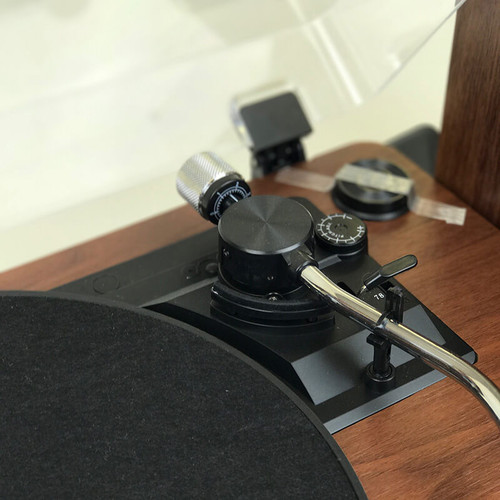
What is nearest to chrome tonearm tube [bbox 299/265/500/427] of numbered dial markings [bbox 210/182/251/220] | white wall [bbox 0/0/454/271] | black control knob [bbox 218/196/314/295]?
black control knob [bbox 218/196/314/295]

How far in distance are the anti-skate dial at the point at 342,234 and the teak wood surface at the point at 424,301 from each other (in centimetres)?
7

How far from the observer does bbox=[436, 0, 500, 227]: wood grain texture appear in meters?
0.73

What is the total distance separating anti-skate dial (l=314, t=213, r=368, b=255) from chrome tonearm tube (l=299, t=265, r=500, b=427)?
92mm

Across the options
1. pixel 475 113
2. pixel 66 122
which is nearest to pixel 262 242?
pixel 475 113

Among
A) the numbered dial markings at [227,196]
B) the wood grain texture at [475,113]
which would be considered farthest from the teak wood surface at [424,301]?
the numbered dial markings at [227,196]

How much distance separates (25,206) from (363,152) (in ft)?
1.40

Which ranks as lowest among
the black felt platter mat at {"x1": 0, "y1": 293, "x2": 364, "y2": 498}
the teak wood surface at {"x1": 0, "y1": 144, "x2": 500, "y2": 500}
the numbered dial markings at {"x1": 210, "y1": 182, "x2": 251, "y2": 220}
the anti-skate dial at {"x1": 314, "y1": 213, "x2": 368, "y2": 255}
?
the teak wood surface at {"x1": 0, "y1": 144, "x2": 500, "y2": 500}

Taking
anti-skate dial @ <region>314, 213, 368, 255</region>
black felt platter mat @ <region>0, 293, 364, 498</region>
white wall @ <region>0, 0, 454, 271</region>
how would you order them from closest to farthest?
1. black felt platter mat @ <region>0, 293, 364, 498</region>
2. anti-skate dial @ <region>314, 213, 368, 255</region>
3. white wall @ <region>0, 0, 454, 271</region>

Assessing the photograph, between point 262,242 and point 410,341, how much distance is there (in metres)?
0.14

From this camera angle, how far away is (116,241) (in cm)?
84

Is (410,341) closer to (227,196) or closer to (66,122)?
(227,196)

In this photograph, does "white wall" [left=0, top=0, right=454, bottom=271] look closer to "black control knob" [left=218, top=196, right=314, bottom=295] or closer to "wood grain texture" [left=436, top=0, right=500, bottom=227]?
"wood grain texture" [left=436, top=0, right=500, bottom=227]

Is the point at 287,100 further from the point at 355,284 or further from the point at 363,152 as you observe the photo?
the point at 355,284

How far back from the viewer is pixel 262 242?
0.63 meters
